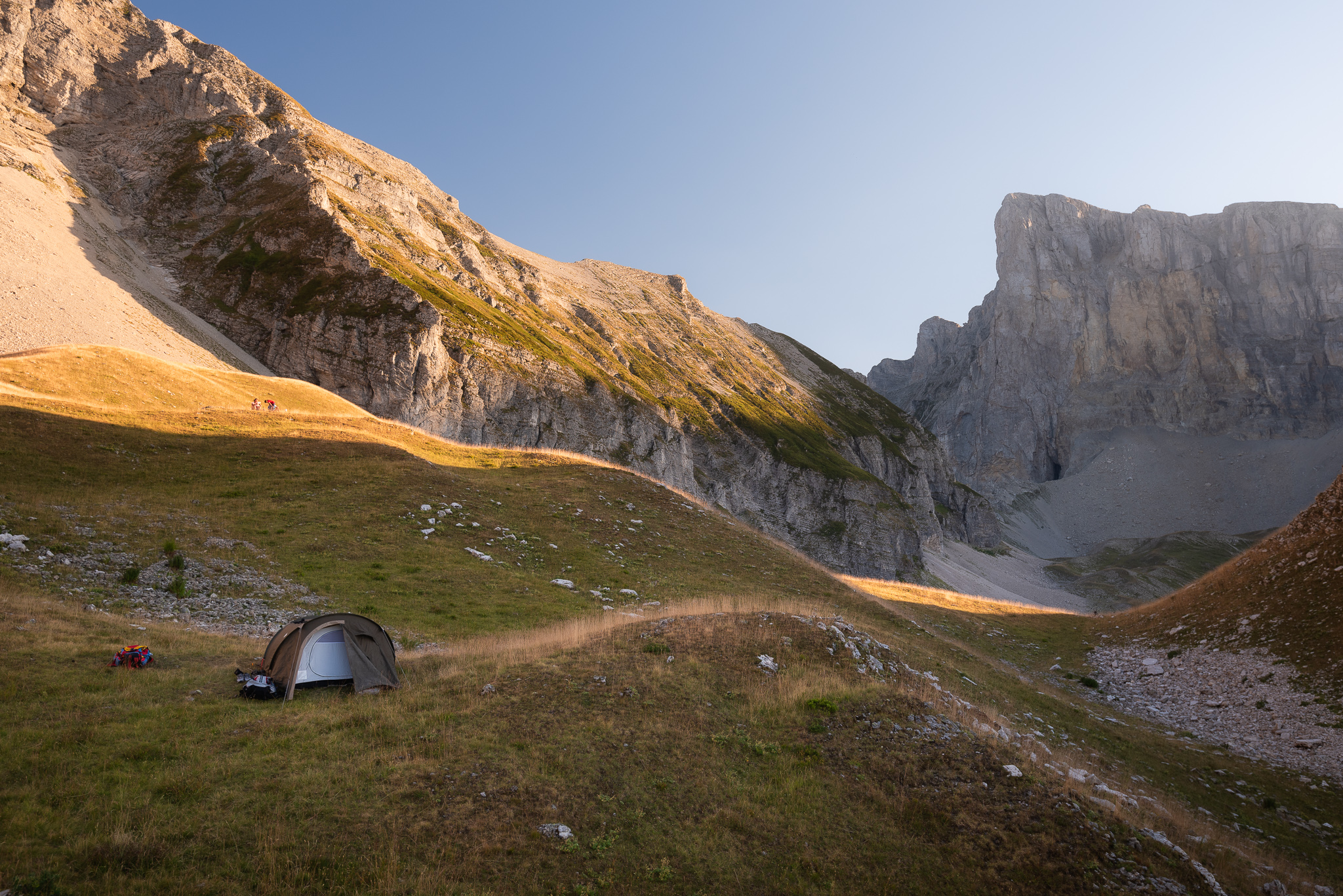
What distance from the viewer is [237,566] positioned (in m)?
22.5

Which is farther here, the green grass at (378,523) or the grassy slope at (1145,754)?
the green grass at (378,523)

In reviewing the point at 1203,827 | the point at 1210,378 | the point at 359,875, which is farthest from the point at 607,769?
the point at 1210,378

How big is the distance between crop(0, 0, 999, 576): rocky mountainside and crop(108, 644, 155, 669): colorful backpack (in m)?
63.6

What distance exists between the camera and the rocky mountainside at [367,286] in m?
78.1

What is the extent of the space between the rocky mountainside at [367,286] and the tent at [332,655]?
63.5 m

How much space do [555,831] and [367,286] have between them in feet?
278

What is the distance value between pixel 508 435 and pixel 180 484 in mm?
54887

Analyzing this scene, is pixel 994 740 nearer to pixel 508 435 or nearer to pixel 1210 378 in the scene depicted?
pixel 508 435

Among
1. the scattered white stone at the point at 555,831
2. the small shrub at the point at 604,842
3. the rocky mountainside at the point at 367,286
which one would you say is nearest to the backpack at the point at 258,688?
the scattered white stone at the point at 555,831

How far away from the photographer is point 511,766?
11.2 meters

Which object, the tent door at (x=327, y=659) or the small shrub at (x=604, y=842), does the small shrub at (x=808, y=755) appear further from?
the tent door at (x=327, y=659)

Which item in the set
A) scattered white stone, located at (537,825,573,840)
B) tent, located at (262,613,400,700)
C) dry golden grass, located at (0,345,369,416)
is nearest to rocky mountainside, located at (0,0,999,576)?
dry golden grass, located at (0,345,369,416)

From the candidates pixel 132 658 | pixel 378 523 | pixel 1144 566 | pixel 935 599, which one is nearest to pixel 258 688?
pixel 132 658

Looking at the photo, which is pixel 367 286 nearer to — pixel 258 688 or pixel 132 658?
pixel 132 658
